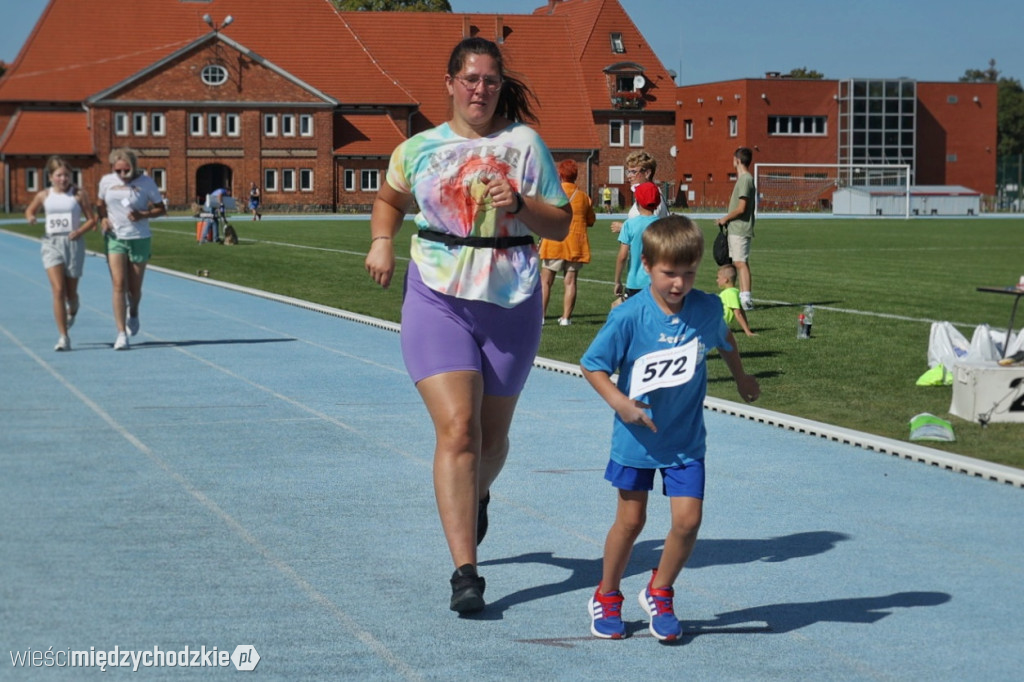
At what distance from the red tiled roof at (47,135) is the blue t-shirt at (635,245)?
73306 mm

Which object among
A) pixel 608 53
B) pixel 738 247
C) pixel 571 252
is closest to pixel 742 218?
pixel 738 247

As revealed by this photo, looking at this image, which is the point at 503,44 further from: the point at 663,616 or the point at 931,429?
the point at 663,616

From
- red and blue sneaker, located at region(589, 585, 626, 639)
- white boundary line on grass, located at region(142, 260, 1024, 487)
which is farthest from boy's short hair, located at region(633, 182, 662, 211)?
red and blue sneaker, located at region(589, 585, 626, 639)

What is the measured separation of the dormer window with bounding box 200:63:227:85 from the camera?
269 feet

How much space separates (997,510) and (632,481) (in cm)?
304

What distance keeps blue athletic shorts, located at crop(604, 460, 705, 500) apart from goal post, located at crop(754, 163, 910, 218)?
2852 inches

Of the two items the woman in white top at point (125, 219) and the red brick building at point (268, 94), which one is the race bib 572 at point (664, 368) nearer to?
the woman in white top at point (125, 219)

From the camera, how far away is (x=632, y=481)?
17.8 feet

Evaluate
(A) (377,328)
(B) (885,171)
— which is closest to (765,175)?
(B) (885,171)

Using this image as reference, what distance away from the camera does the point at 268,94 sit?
83.2 m

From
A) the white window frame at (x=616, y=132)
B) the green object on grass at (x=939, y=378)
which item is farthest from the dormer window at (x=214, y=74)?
the green object on grass at (x=939, y=378)

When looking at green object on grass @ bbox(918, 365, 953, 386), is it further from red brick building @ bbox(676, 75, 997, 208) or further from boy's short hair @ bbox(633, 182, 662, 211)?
red brick building @ bbox(676, 75, 997, 208)

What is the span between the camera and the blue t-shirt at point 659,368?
17.7 ft

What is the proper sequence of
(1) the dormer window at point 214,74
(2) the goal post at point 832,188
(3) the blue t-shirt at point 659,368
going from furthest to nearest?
(1) the dormer window at point 214,74
(2) the goal post at point 832,188
(3) the blue t-shirt at point 659,368
